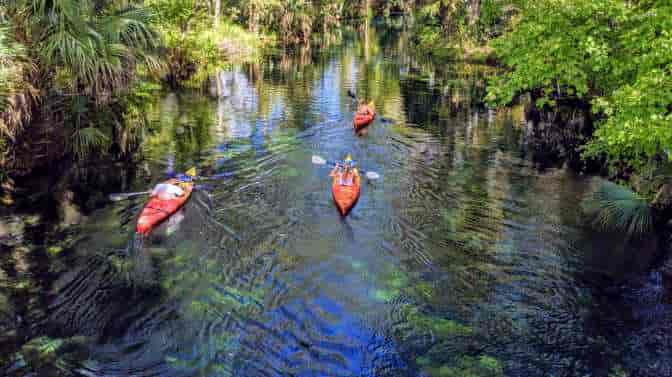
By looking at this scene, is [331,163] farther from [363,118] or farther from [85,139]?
[85,139]

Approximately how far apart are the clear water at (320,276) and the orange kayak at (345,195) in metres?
0.48

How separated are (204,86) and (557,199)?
24226 millimetres

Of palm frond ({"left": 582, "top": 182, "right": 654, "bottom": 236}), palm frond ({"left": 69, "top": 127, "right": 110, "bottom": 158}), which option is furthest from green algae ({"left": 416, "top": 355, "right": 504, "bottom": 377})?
palm frond ({"left": 69, "top": 127, "right": 110, "bottom": 158})

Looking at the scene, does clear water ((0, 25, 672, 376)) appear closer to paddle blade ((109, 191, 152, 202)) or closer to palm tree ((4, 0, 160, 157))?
paddle blade ((109, 191, 152, 202))

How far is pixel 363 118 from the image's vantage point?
2642 cm

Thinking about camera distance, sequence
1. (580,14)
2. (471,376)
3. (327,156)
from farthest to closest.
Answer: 1. (327,156)
2. (580,14)
3. (471,376)

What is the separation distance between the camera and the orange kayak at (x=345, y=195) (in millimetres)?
16277

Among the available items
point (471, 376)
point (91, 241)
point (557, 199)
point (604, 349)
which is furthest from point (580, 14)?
point (91, 241)

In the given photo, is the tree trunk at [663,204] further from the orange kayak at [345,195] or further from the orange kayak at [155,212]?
the orange kayak at [155,212]

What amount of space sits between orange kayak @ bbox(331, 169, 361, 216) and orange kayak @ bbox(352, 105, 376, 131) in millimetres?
9069

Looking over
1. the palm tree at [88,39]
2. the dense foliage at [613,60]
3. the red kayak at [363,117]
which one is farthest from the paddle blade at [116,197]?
the red kayak at [363,117]

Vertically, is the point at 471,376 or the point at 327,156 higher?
the point at 327,156

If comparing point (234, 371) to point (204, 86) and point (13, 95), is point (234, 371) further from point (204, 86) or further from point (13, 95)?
point (204, 86)

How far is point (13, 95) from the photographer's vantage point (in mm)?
14078
